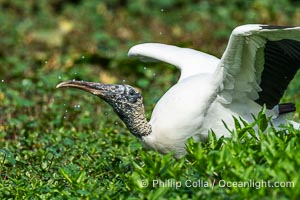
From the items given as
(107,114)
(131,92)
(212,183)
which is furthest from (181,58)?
(212,183)

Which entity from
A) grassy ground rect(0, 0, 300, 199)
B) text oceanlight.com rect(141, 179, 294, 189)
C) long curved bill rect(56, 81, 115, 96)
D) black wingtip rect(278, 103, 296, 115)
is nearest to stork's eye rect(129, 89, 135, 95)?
long curved bill rect(56, 81, 115, 96)

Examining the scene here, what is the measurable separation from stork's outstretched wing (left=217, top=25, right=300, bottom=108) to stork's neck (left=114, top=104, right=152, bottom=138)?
1.81 ft

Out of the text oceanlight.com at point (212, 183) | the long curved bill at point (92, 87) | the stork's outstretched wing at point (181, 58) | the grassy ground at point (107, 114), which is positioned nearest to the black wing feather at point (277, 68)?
the grassy ground at point (107, 114)

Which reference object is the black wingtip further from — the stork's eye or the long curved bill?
the long curved bill

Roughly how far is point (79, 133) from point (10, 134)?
0.76 metres

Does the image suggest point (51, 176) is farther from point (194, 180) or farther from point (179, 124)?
point (194, 180)

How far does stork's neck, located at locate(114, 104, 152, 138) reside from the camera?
6.08 m

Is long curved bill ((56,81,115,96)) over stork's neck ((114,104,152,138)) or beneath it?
over

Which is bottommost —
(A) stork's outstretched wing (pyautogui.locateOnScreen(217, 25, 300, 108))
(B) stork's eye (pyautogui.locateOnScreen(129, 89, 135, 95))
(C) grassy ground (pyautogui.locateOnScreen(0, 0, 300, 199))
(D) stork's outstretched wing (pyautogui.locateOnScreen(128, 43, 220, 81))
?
(C) grassy ground (pyautogui.locateOnScreen(0, 0, 300, 199))

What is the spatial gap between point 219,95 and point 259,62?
14.4 inches

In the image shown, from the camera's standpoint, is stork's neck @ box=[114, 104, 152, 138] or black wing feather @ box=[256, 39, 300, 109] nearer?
black wing feather @ box=[256, 39, 300, 109]

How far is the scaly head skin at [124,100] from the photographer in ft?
19.7

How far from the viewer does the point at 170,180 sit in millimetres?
4863

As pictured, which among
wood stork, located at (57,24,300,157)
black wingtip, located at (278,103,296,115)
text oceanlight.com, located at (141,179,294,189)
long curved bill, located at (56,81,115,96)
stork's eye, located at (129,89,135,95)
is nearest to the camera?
text oceanlight.com, located at (141,179,294,189)
